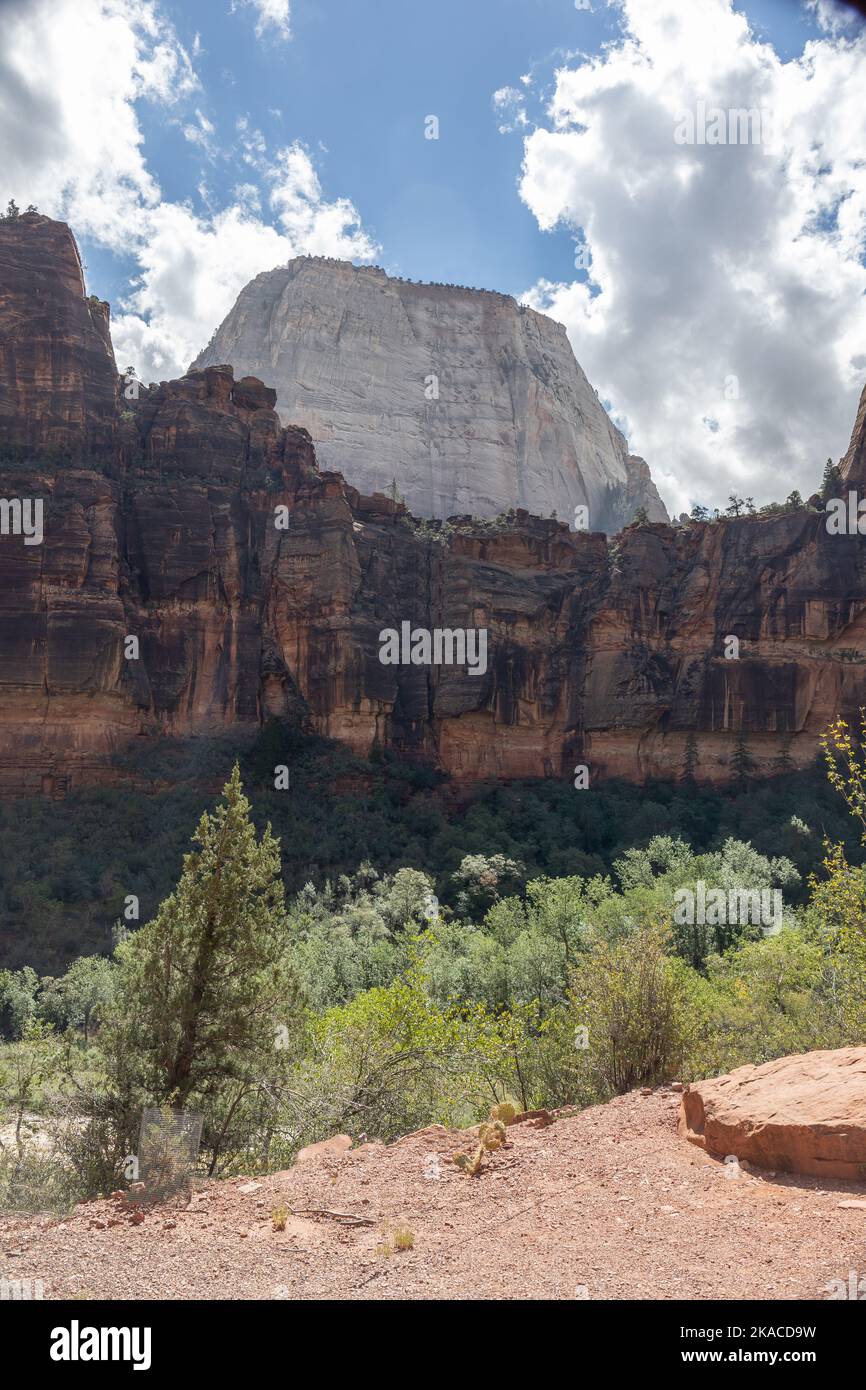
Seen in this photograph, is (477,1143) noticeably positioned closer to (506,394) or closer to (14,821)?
(14,821)

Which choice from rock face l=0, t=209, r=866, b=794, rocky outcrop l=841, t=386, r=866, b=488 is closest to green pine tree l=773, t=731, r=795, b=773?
rock face l=0, t=209, r=866, b=794

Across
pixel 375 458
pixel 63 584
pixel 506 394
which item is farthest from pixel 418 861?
pixel 506 394

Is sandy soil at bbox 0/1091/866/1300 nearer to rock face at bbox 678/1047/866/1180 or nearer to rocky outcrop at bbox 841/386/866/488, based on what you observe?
rock face at bbox 678/1047/866/1180

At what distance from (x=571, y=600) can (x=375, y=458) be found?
57518 mm

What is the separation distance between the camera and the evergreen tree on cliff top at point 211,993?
10.7 m

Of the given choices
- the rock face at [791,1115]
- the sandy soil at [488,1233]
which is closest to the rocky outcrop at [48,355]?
the sandy soil at [488,1233]

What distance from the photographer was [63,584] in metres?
45.1

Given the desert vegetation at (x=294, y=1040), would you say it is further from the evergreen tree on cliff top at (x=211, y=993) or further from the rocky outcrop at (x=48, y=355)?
the rocky outcrop at (x=48, y=355)

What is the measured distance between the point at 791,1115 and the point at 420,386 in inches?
4563

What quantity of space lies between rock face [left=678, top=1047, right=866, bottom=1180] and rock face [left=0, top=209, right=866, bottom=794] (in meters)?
43.2

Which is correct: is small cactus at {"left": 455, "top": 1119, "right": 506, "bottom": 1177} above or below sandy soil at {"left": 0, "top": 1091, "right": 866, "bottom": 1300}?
below

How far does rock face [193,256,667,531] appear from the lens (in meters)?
105

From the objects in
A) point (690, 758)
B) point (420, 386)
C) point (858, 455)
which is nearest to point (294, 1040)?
point (690, 758)

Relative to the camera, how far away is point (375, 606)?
2067 inches
